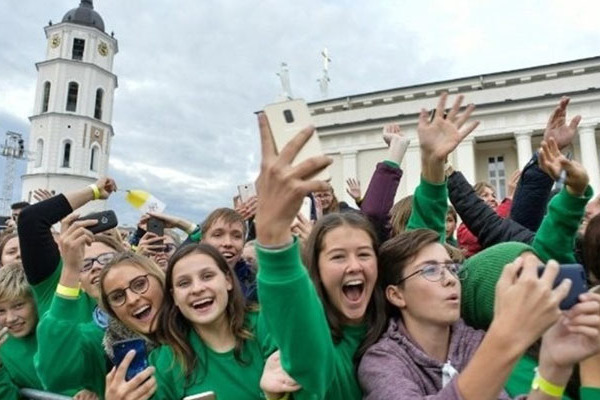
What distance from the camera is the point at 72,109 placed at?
174 feet

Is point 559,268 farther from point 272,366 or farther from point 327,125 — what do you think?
point 327,125

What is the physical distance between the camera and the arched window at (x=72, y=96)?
53.2 metres

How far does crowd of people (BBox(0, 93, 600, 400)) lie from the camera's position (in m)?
1.36

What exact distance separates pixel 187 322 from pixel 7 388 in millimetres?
1277

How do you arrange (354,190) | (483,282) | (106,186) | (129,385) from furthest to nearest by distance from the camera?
(354,190) < (106,186) < (483,282) < (129,385)

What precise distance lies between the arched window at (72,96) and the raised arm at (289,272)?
5870 cm

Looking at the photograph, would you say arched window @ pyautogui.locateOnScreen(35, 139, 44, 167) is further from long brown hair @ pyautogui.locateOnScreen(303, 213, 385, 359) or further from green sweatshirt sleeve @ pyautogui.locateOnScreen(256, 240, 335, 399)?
green sweatshirt sleeve @ pyautogui.locateOnScreen(256, 240, 335, 399)

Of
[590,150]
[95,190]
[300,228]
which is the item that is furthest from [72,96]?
[300,228]

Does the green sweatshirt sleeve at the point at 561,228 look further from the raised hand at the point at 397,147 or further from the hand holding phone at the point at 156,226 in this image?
the hand holding phone at the point at 156,226

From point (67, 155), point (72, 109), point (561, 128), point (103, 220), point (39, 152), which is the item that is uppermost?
point (72, 109)

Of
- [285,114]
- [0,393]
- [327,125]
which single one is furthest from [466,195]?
[327,125]

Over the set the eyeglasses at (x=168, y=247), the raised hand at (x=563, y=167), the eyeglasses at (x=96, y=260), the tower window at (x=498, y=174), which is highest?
the tower window at (x=498, y=174)

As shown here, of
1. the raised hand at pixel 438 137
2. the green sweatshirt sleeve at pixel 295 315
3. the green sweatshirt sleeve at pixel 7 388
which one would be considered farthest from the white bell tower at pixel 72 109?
the green sweatshirt sleeve at pixel 295 315

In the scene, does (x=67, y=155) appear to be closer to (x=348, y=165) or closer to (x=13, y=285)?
(x=348, y=165)
